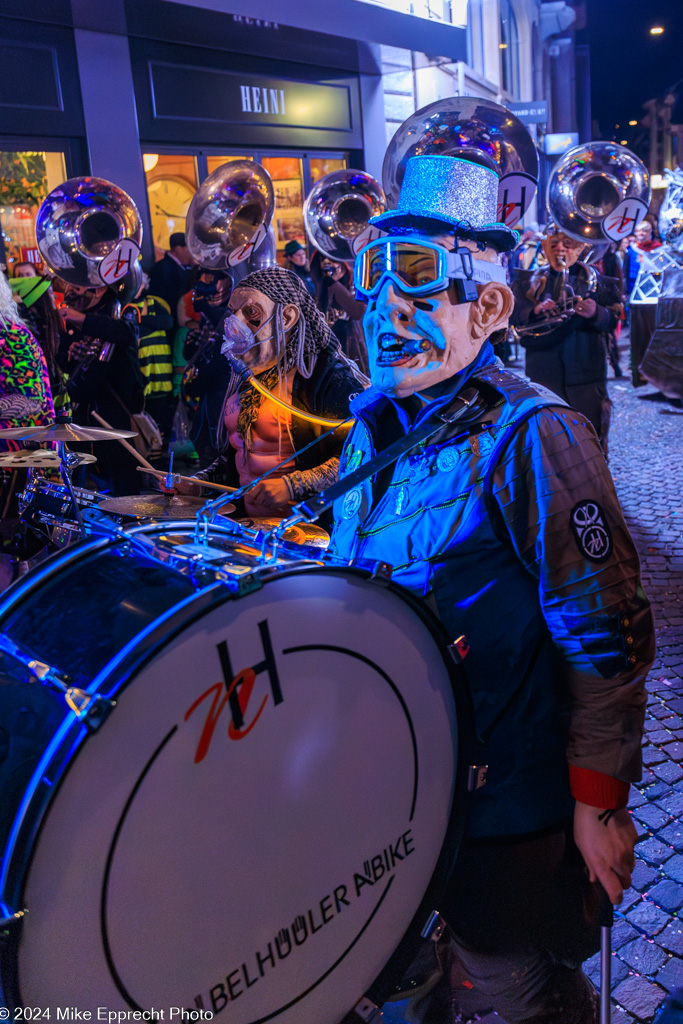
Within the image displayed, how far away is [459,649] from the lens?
1.50 m

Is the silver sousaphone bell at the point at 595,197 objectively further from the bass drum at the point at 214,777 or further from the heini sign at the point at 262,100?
the bass drum at the point at 214,777

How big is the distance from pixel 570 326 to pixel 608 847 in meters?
5.42

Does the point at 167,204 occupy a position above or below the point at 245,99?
below

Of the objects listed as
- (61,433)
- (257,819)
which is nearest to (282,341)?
(61,433)

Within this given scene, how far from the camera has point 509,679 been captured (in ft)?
5.20

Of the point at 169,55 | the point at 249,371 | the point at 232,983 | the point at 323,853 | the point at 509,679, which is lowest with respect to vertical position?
the point at 232,983

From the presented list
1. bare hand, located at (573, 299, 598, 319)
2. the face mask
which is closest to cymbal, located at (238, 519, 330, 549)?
the face mask

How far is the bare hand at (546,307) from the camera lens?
256 inches

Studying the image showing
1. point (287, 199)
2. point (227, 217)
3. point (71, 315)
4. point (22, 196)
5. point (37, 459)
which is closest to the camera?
point (37, 459)

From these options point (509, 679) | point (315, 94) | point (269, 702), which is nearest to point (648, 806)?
point (509, 679)

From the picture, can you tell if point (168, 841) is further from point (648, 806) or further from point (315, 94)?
point (315, 94)

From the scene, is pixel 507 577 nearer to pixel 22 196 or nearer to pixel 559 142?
pixel 22 196

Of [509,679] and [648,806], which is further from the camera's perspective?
[648,806]

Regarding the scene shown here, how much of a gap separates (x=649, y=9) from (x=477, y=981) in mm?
26470
